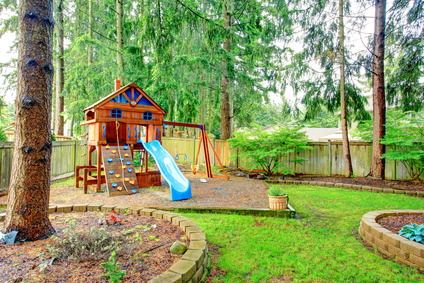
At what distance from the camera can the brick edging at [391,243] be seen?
2709 mm

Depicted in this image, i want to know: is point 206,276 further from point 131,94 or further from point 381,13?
point 381,13

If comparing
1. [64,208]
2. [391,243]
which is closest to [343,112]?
[391,243]

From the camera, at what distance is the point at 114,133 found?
7.24 meters

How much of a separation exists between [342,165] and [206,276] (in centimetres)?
843

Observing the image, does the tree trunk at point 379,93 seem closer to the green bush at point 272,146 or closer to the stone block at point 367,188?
the stone block at point 367,188

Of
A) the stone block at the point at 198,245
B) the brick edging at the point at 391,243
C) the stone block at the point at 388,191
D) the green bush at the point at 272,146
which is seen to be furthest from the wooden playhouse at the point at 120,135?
the stone block at the point at 388,191

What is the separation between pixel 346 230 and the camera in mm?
3916

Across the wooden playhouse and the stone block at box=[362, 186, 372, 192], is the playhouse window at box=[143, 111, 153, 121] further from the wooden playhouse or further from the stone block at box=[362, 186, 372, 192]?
the stone block at box=[362, 186, 372, 192]

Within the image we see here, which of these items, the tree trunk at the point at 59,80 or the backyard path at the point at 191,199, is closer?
the backyard path at the point at 191,199

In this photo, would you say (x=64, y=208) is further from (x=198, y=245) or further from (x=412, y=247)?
(x=412, y=247)

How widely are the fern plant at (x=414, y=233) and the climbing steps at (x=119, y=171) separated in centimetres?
560

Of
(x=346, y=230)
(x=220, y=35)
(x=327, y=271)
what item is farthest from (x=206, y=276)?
(x=220, y=35)

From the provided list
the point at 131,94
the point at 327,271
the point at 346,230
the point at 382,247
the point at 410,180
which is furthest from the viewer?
the point at 410,180

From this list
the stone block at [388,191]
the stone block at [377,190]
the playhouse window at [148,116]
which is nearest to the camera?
the stone block at [388,191]
